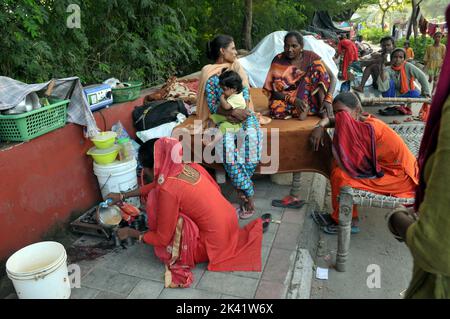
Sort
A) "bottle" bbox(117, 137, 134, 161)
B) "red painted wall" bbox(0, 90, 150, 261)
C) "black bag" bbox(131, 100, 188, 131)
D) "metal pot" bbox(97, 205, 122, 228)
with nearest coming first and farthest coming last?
"red painted wall" bbox(0, 90, 150, 261)
"metal pot" bbox(97, 205, 122, 228)
"bottle" bbox(117, 137, 134, 161)
"black bag" bbox(131, 100, 188, 131)

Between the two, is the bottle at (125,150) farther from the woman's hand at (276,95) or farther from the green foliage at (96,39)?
the woman's hand at (276,95)

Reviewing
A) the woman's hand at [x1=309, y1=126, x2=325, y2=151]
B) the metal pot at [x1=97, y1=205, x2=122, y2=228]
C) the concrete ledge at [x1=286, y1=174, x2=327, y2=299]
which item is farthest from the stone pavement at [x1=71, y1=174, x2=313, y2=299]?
the woman's hand at [x1=309, y1=126, x2=325, y2=151]

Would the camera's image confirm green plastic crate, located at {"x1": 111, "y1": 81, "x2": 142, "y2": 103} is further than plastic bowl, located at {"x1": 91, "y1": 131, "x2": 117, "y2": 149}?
Yes

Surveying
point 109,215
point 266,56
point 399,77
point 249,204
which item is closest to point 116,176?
point 109,215

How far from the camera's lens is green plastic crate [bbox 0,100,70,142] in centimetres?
290

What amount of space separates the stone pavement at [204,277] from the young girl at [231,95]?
1.15m

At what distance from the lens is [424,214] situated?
3.46 ft

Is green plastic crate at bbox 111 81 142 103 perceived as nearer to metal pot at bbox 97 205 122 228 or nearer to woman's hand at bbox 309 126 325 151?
metal pot at bbox 97 205 122 228

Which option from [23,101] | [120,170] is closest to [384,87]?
[120,170]

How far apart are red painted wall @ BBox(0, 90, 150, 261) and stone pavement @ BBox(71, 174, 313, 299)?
1.51 feet

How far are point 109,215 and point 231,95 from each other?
1.66 metres

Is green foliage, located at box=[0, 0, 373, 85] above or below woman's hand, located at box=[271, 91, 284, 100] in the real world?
above

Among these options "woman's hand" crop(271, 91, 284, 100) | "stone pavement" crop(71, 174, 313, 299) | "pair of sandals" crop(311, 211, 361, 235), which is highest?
"woman's hand" crop(271, 91, 284, 100)

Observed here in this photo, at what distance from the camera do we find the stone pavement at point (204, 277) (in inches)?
102
